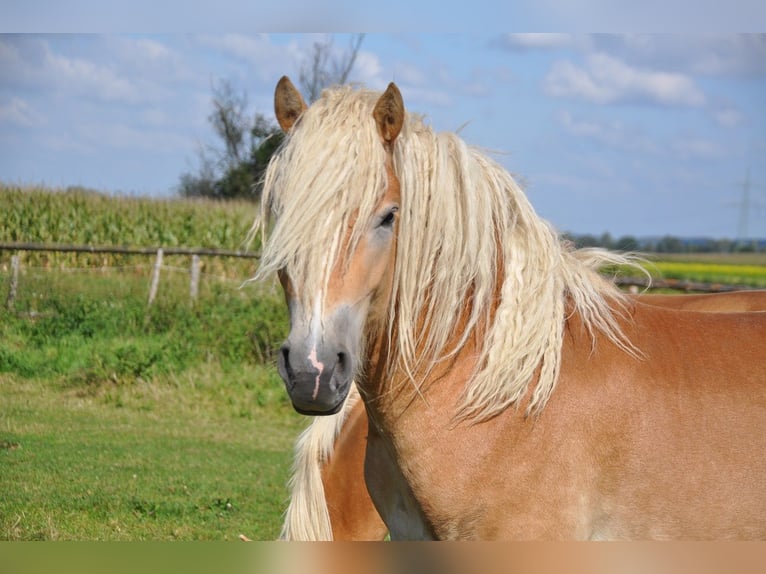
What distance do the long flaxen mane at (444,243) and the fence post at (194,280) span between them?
692 centimetres

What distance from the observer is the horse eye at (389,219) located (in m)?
2.15

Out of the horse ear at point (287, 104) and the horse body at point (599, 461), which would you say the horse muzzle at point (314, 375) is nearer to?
the horse body at point (599, 461)

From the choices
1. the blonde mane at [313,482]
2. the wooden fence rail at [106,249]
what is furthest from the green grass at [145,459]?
the blonde mane at [313,482]

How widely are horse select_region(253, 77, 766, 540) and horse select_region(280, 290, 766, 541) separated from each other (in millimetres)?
928

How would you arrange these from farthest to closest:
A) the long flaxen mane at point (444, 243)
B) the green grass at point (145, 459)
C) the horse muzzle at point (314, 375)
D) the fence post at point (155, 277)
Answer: the fence post at point (155, 277)
the green grass at point (145, 459)
the long flaxen mane at point (444, 243)
the horse muzzle at point (314, 375)

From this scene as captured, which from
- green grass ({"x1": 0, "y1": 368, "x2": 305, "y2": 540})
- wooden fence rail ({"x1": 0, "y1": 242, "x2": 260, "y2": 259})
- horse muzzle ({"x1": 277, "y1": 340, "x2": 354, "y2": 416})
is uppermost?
horse muzzle ({"x1": 277, "y1": 340, "x2": 354, "y2": 416})

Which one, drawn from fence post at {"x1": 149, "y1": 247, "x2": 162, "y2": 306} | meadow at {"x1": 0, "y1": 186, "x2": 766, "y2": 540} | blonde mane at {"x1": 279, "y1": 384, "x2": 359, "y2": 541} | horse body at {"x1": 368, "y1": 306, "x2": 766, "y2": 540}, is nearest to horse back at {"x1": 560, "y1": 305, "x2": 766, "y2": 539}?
horse body at {"x1": 368, "y1": 306, "x2": 766, "y2": 540}

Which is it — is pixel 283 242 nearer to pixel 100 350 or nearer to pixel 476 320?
pixel 476 320

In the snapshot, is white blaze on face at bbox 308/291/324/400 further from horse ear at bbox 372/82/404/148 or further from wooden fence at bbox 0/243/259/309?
wooden fence at bbox 0/243/259/309

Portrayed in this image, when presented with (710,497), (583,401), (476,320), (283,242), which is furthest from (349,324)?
(710,497)

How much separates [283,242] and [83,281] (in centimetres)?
556

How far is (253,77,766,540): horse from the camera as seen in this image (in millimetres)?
2154

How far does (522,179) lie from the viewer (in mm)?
2602

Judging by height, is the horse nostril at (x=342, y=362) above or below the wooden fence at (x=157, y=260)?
above
